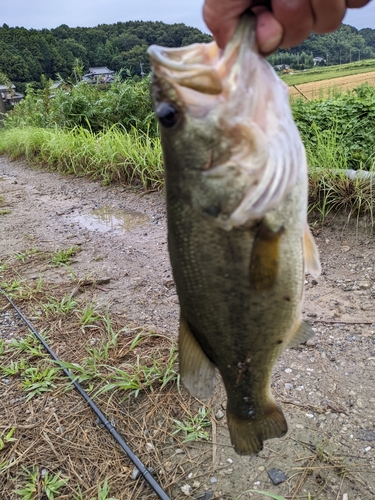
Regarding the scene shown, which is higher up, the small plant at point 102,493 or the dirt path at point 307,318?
the dirt path at point 307,318

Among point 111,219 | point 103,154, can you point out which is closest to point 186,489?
point 111,219

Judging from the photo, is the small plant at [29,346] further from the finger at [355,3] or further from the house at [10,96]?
the house at [10,96]

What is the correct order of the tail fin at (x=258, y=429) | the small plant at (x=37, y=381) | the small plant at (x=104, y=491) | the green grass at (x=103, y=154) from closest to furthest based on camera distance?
the tail fin at (x=258, y=429) < the small plant at (x=104, y=491) < the small plant at (x=37, y=381) < the green grass at (x=103, y=154)

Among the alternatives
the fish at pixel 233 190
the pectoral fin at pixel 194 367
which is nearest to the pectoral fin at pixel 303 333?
the fish at pixel 233 190

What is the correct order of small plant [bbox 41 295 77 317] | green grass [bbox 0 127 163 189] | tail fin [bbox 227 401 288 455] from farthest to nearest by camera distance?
green grass [bbox 0 127 163 189]
small plant [bbox 41 295 77 317]
tail fin [bbox 227 401 288 455]

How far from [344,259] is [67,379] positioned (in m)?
2.78

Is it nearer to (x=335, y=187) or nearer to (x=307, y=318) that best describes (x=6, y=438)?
(x=307, y=318)

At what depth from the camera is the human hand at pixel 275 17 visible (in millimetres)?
1237

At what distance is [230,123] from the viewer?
4.13 feet

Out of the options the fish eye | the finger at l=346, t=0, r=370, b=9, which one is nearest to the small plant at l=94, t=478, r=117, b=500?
the fish eye

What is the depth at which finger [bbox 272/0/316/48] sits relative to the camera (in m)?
1.27

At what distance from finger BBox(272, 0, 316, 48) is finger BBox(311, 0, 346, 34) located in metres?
0.02

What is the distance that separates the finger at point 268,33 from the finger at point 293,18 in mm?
32

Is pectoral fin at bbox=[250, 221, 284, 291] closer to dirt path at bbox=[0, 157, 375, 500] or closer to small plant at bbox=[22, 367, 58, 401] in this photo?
dirt path at bbox=[0, 157, 375, 500]
